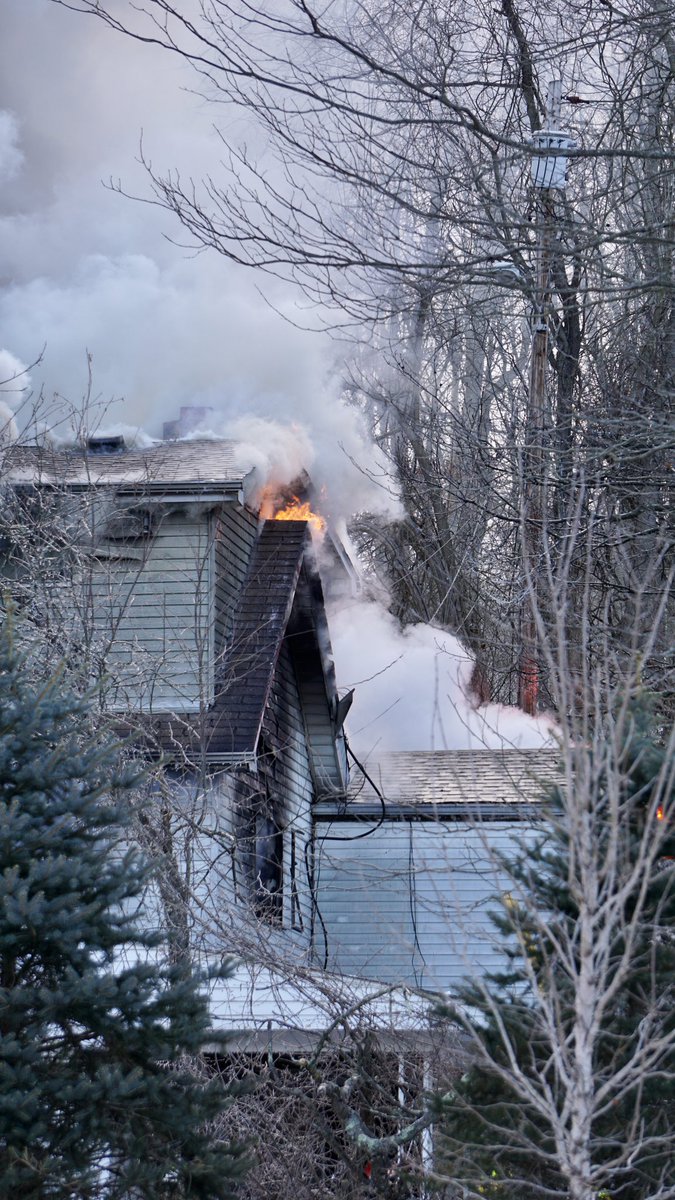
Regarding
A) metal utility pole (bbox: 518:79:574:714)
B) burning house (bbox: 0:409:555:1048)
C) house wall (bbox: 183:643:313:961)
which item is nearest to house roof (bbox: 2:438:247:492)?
burning house (bbox: 0:409:555:1048)

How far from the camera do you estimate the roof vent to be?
45.9 feet

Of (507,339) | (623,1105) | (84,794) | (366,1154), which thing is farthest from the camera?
(507,339)

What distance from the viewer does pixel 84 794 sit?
237 inches

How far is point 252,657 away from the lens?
11.5 meters

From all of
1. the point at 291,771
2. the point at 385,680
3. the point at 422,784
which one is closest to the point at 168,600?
the point at 291,771

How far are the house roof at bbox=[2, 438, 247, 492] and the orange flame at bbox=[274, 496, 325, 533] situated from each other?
3.96 ft

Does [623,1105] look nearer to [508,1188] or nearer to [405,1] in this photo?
[508,1188]

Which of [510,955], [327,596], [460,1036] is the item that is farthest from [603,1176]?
[327,596]

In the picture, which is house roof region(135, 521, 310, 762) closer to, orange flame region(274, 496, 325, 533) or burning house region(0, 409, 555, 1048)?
burning house region(0, 409, 555, 1048)

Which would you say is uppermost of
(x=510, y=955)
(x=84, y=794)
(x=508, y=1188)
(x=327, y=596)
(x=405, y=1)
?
(x=405, y=1)

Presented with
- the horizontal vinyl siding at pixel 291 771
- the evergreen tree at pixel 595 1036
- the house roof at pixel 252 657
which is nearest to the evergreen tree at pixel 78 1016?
the evergreen tree at pixel 595 1036

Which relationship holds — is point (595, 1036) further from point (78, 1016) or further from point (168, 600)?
point (168, 600)

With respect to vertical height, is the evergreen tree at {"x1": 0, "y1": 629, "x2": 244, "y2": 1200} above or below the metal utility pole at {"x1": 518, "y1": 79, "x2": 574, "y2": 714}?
below

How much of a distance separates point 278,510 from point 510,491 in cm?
470
